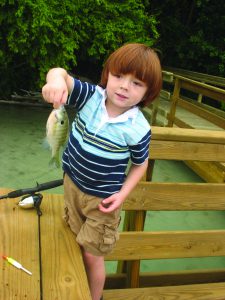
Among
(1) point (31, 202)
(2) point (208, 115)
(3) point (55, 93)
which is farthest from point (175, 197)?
(2) point (208, 115)

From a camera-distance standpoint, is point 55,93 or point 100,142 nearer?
point 55,93

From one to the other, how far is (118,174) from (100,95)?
1.00 feet

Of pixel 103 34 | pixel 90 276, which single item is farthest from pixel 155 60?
pixel 103 34

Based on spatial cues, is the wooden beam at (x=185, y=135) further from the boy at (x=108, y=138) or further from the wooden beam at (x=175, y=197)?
the boy at (x=108, y=138)

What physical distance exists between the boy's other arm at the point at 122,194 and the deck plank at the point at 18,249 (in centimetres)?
31

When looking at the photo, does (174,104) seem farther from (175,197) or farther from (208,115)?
(175,197)

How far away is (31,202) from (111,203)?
0.45 metres

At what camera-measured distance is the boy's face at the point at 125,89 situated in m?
1.43

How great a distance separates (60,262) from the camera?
58.7 inches

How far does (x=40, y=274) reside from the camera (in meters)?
1.40

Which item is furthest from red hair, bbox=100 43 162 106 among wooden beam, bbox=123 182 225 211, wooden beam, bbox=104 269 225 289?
wooden beam, bbox=104 269 225 289

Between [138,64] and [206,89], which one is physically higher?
[138,64]

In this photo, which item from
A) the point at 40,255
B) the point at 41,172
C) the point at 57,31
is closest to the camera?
the point at 40,255

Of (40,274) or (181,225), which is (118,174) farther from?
(181,225)
